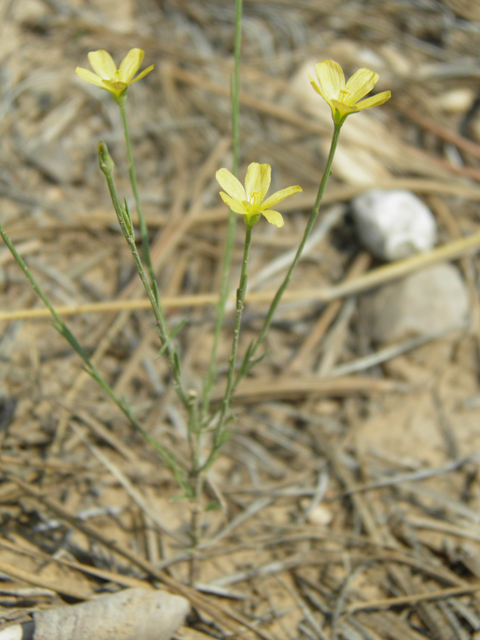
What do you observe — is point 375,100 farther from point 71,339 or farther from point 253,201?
point 71,339

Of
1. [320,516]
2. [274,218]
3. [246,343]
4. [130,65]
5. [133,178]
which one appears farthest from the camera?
[246,343]

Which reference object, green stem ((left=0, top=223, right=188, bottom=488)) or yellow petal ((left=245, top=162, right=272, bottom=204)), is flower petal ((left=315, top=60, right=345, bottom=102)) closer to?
yellow petal ((left=245, top=162, right=272, bottom=204))

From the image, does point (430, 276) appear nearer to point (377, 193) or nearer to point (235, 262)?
point (377, 193)

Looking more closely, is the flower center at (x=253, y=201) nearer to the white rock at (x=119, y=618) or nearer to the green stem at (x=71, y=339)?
the green stem at (x=71, y=339)

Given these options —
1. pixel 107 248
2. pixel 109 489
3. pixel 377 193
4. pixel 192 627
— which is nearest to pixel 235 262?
pixel 107 248

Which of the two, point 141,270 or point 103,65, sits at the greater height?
point 103,65

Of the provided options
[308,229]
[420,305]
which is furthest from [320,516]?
[308,229]

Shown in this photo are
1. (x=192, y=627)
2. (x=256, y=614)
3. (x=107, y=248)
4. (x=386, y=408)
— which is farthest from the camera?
(x=107, y=248)
